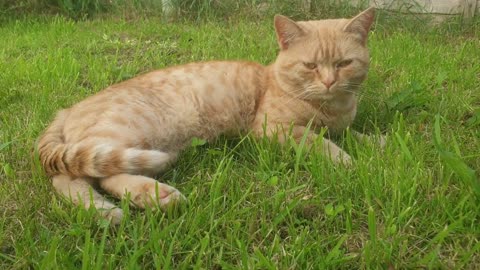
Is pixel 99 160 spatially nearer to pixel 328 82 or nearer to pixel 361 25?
pixel 328 82

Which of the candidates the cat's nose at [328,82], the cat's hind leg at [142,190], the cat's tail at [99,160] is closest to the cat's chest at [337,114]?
the cat's nose at [328,82]

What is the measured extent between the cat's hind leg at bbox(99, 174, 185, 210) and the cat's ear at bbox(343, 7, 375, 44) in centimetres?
139

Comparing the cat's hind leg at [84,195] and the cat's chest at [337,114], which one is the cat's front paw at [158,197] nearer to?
the cat's hind leg at [84,195]

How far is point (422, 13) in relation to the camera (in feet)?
18.7

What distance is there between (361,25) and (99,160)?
1.58 metres

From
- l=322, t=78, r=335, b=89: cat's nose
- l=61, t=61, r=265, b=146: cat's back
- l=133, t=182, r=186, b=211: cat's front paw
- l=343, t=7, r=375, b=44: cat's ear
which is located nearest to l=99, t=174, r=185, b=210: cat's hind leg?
l=133, t=182, r=186, b=211: cat's front paw

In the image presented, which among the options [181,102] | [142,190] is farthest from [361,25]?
[142,190]

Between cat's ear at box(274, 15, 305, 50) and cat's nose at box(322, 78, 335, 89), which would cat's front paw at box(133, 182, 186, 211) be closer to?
cat's nose at box(322, 78, 335, 89)

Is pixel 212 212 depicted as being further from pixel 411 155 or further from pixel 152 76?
pixel 152 76

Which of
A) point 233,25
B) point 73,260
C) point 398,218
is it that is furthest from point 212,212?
point 233,25

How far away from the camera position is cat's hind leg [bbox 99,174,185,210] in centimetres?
200

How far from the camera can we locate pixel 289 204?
198 centimetres

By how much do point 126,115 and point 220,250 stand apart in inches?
39.6

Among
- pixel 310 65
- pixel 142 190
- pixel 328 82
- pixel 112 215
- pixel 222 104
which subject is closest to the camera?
pixel 112 215
